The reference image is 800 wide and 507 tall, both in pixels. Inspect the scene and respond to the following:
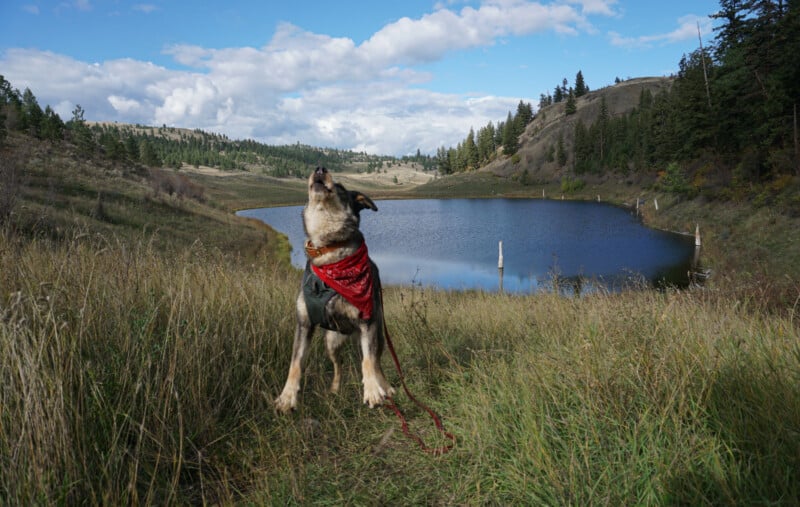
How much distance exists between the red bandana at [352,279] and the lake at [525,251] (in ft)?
41.7

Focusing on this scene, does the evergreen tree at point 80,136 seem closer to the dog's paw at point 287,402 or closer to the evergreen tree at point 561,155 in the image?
the dog's paw at point 287,402

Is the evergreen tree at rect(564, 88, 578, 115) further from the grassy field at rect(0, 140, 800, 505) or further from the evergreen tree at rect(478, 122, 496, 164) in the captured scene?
the grassy field at rect(0, 140, 800, 505)

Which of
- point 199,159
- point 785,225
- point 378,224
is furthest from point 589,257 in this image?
point 199,159

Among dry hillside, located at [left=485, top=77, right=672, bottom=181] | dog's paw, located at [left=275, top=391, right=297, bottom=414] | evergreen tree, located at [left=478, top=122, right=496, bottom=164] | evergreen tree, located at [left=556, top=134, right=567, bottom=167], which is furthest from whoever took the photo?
evergreen tree, located at [left=478, top=122, right=496, bottom=164]

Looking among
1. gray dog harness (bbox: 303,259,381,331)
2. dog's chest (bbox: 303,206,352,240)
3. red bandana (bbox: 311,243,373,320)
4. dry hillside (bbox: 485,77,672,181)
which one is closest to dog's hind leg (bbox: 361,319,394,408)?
red bandana (bbox: 311,243,373,320)

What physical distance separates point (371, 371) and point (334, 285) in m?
0.77

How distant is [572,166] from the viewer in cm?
10500

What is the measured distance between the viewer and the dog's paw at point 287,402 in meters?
3.33

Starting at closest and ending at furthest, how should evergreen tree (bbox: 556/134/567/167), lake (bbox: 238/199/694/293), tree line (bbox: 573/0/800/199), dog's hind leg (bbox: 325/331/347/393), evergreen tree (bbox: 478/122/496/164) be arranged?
1. dog's hind leg (bbox: 325/331/347/393)
2. lake (bbox: 238/199/694/293)
3. tree line (bbox: 573/0/800/199)
4. evergreen tree (bbox: 556/134/567/167)
5. evergreen tree (bbox: 478/122/496/164)

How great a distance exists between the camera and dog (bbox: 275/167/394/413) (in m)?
3.45

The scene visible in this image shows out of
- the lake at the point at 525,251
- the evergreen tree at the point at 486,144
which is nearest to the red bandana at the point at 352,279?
the lake at the point at 525,251

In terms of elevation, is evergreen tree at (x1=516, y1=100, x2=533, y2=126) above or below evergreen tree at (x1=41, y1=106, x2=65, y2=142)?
above

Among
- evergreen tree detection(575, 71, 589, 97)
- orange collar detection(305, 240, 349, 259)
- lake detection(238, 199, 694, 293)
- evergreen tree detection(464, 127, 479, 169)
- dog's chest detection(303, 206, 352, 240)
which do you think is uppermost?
evergreen tree detection(575, 71, 589, 97)

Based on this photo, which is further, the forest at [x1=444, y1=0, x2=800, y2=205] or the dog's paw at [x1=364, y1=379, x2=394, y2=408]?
the forest at [x1=444, y1=0, x2=800, y2=205]
